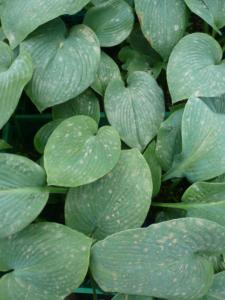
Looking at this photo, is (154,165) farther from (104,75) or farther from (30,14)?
(30,14)

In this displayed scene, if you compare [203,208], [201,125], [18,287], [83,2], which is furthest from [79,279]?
[83,2]

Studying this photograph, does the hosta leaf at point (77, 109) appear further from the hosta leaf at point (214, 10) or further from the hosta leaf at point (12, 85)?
the hosta leaf at point (214, 10)

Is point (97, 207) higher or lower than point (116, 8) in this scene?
lower

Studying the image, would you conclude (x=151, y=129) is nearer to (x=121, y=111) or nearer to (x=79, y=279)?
(x=121, y=111)

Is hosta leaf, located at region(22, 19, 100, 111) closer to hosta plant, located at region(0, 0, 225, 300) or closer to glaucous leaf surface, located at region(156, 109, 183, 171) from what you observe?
hosta plant, located at region(0, 0, 225, 300)

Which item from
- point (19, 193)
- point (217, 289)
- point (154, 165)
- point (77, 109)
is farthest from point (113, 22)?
point (217, 289)

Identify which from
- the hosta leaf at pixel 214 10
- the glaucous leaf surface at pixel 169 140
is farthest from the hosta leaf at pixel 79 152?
the hosta leaf at pixel 214 10
